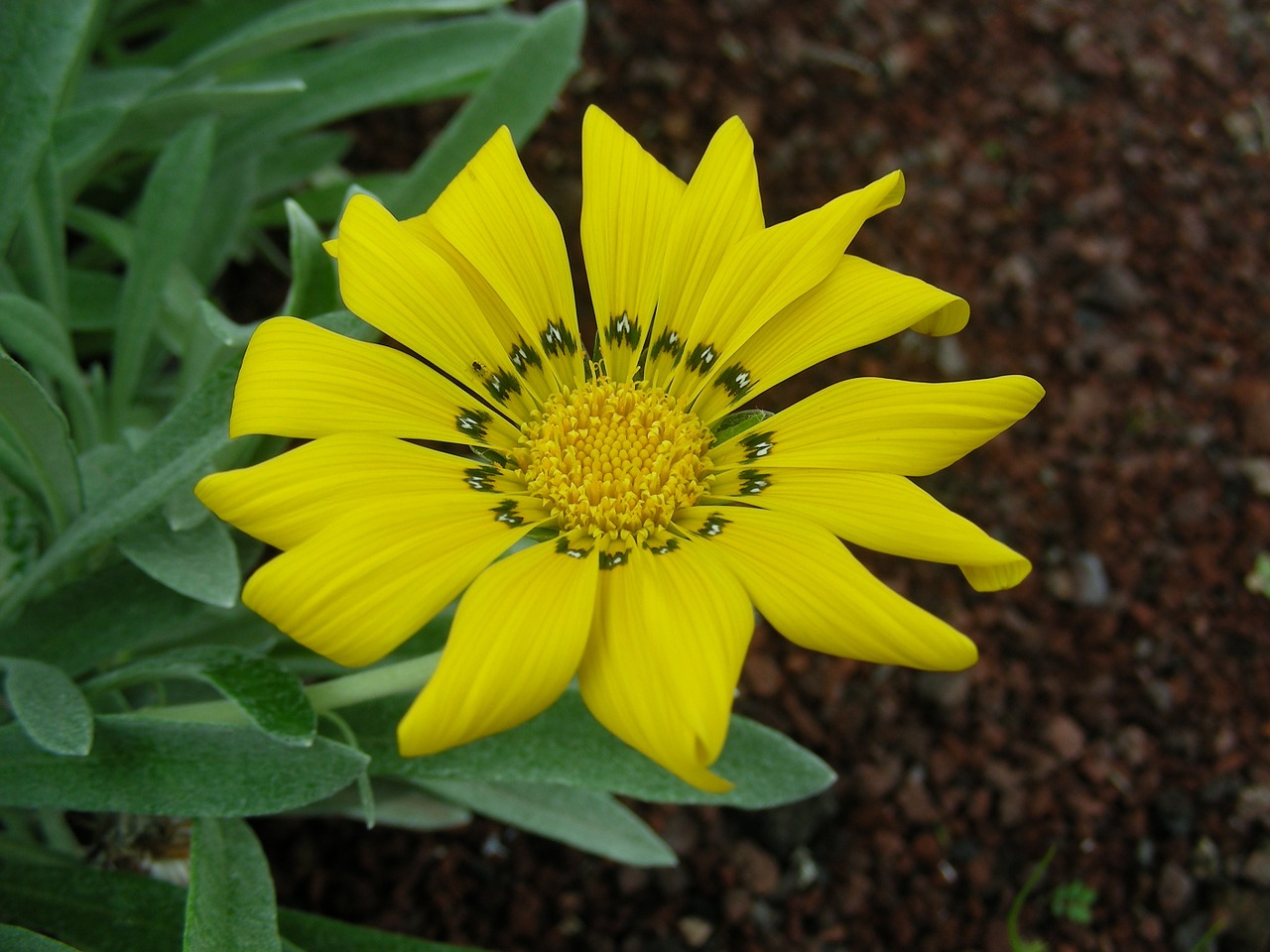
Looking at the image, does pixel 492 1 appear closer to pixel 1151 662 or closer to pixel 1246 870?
pixel 1151 662

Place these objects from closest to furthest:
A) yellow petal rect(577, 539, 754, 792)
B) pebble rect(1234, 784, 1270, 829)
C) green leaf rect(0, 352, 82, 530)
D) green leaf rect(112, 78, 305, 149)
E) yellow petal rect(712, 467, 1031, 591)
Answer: yellow petal rect(577, 539, 754, 792) → yellow petal rect(712, 467, 1031, 591) → green leaf rect(0, 352, 82, 530) → green leaf rect(112, 78, 305, 149) → pebble rect(1234, 784, 1270, 829)

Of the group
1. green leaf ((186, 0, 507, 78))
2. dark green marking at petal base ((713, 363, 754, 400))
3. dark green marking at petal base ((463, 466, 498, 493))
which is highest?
green leaf ((186, 0, 507, 78))

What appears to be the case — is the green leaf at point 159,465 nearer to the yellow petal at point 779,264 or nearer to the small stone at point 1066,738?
the yellow petal at point 779,264

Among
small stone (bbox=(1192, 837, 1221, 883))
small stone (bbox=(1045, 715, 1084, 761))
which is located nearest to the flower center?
small stone (bbox=(1045, 715, 1084, 761))

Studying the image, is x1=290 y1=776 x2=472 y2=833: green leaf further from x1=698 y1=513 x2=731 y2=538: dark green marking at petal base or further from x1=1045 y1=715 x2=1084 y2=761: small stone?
x1=1045 y1=715 x2=1084 y2=761: small stone

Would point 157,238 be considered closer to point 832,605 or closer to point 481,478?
point 481,478
